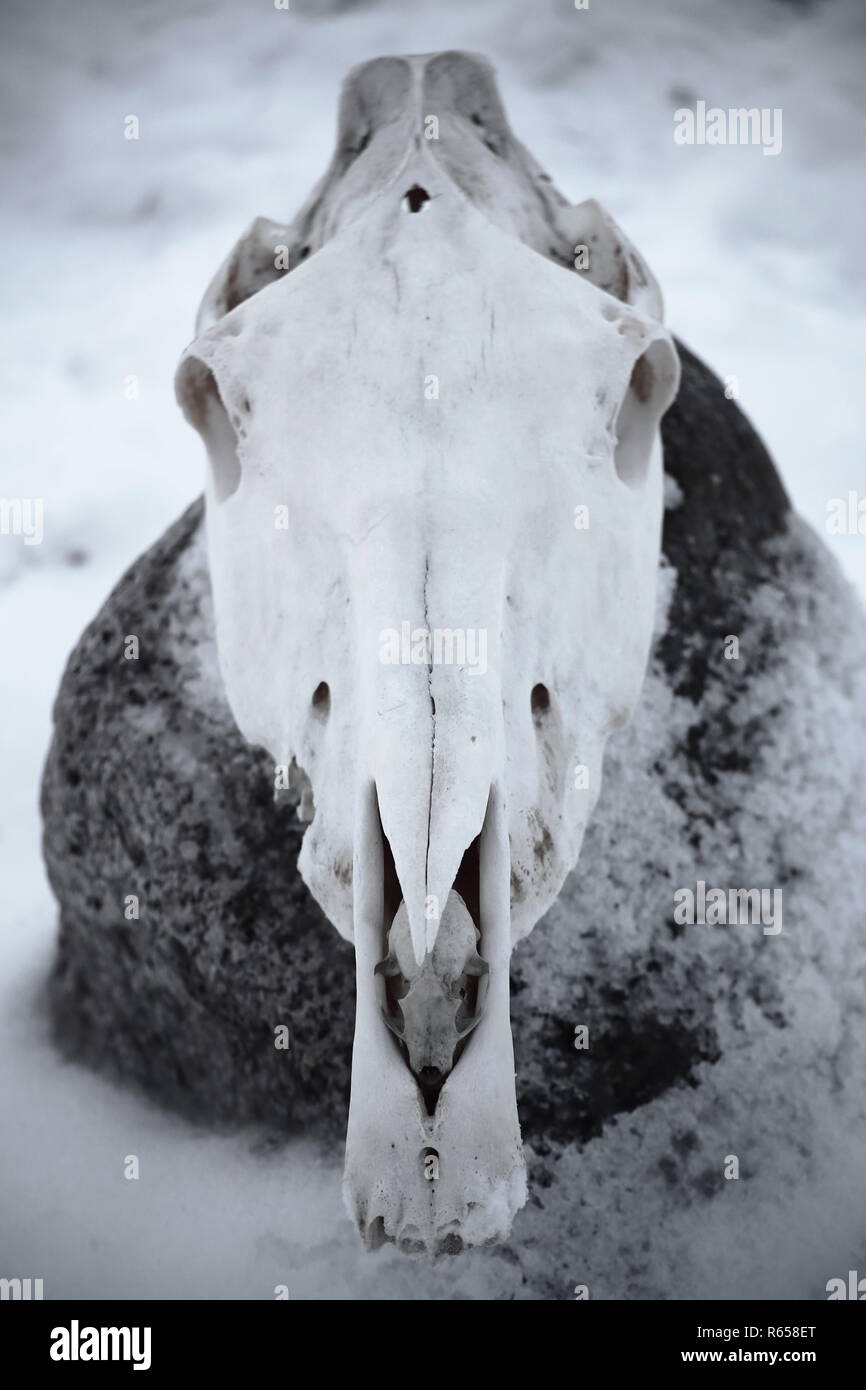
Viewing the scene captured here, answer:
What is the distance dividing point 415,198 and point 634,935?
0.63m

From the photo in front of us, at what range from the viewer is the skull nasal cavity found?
913 mm

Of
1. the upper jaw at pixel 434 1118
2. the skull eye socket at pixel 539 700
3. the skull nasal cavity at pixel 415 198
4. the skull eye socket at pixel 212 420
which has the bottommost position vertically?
the upper jaw at pixel 434 1118

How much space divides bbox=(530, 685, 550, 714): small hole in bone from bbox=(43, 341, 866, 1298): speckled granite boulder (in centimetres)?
38

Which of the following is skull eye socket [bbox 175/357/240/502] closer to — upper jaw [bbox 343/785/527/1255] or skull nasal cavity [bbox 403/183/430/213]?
skull nasal cavity [bbox 403/183/430/213]

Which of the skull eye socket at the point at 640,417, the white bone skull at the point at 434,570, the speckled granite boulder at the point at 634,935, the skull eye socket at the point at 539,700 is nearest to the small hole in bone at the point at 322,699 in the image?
the white bone skull at the point at 434,570

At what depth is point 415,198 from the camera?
92cm

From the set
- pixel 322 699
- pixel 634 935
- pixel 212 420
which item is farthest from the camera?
pixel 634 935

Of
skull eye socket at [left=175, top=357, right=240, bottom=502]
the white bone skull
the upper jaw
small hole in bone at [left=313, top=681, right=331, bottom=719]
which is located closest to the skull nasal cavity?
the white bone skull

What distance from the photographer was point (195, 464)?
6.15ft

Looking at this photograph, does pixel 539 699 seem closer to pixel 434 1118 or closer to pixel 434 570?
pixel 434 570

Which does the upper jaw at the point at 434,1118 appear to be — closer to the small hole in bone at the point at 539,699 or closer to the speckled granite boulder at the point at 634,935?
the small hole in bone at the point at 539,699

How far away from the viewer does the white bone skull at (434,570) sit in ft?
2.07

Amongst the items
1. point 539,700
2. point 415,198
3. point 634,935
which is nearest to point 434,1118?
point 539,700

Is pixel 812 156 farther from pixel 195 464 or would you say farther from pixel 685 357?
pixel 195 464
